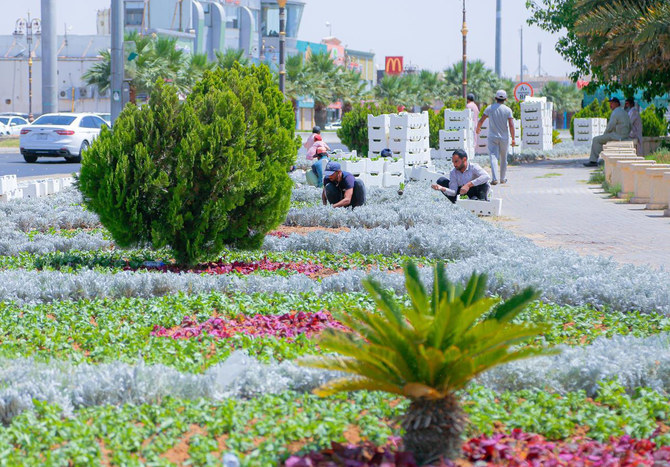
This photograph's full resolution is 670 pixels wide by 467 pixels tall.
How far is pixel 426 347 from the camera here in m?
3.88

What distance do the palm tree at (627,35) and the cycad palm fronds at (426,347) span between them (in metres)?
18.4

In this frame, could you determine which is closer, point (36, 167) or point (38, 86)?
point (36, 167)

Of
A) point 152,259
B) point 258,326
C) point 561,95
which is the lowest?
point 258,326

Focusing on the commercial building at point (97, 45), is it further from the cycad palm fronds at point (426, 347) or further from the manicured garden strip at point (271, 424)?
the cycad palm fronds at point (426, 347)

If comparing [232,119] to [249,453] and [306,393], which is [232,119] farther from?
[249,453]

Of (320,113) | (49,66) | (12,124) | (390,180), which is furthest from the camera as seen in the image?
(320,113)

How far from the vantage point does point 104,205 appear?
29.7ft

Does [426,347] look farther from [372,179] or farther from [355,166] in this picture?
[372,179]

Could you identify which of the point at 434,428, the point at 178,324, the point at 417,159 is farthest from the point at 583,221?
the point at 434,428

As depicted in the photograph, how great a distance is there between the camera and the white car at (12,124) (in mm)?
54562

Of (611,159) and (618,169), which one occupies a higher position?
(611,159)

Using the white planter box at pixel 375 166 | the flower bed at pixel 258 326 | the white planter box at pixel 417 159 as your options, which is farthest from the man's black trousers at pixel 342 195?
the white planter box at pixel 417 159

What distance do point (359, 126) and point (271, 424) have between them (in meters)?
23.8

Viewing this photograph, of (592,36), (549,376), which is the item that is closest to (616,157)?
(592,36)
